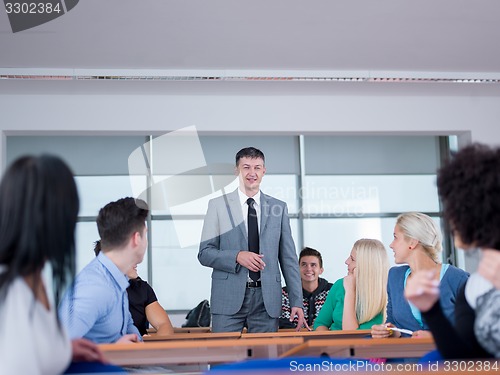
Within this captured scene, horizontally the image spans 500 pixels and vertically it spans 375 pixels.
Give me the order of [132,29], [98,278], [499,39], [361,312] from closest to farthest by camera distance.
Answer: [98,278] < [361,312] < [132,29] < [499,39]

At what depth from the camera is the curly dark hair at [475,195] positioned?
1832 mm

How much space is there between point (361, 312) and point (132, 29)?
295 cm

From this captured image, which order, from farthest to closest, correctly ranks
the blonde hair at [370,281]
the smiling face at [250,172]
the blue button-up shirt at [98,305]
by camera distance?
the smiling face at [250,172] → the blonde hair at [370,281] → the blue button-up shirt at [98,305]

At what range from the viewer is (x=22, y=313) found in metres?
1.59

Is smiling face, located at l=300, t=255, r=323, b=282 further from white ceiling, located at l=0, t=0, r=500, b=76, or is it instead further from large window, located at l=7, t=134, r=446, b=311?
large window, located at l=7, t=134, r=446, b=311

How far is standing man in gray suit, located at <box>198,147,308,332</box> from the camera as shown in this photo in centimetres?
505

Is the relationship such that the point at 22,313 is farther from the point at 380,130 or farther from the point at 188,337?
the point at 380,130

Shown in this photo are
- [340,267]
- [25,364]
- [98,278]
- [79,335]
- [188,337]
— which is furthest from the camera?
[340,267]

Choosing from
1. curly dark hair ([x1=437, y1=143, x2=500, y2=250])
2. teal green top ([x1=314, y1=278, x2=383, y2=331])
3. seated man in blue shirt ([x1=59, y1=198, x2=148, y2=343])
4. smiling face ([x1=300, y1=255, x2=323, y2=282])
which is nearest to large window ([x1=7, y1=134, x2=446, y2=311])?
smiling face ([x1=300, y1=255, x2=323, y2=282])

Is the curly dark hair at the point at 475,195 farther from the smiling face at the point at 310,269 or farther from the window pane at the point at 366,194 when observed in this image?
the window pane at the point at 366,194

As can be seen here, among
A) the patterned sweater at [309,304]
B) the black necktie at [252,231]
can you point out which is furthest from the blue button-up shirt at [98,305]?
the patterned sweater at [309,304]

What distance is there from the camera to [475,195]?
6.04ft

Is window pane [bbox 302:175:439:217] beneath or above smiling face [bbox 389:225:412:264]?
above

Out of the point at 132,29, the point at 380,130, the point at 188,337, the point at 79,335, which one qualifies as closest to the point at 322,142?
the point at 380,130
